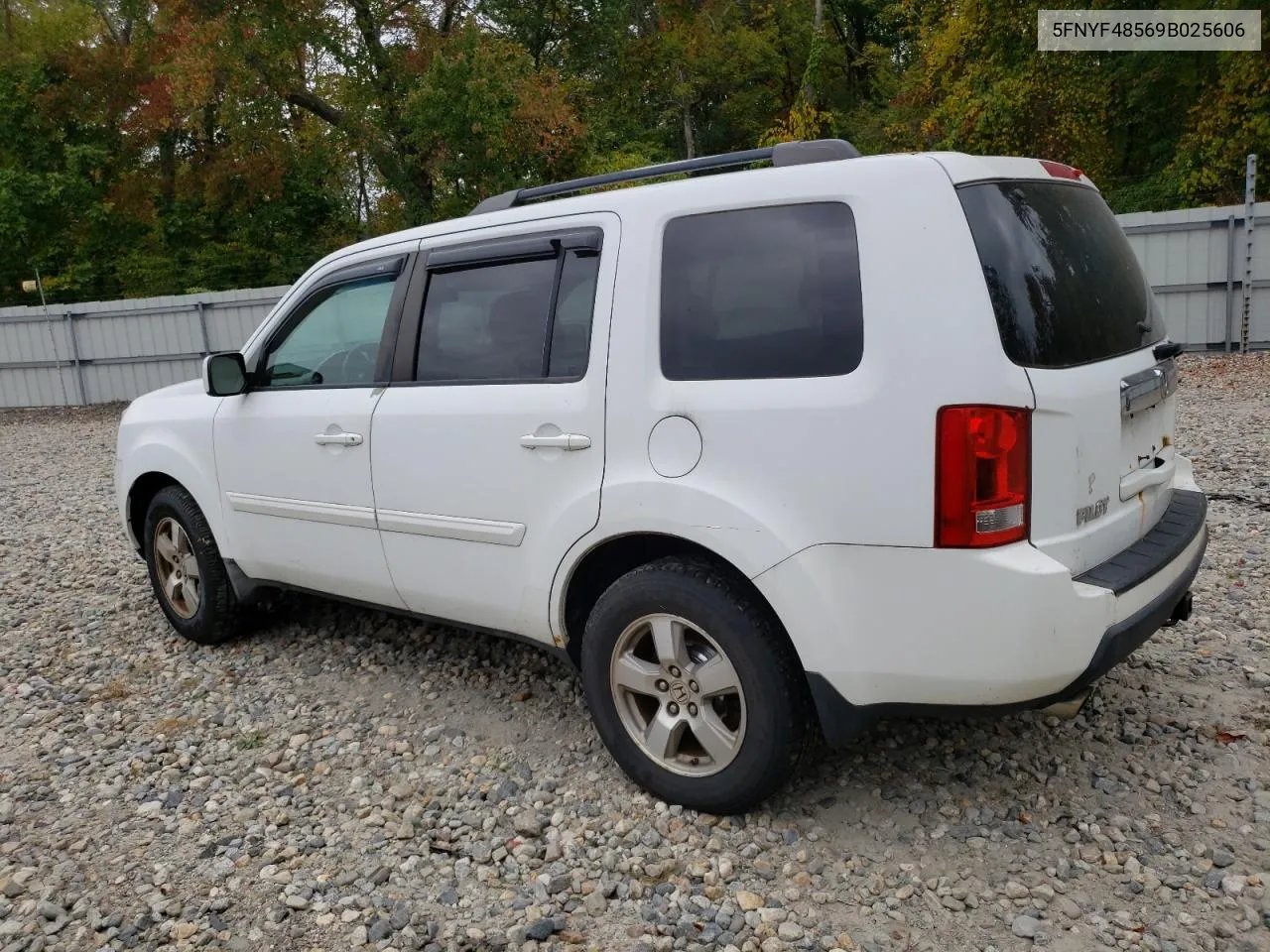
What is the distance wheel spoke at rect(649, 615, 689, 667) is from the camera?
3.02 m

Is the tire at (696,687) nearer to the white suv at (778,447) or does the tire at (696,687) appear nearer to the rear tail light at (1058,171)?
the white suv at (778,447)

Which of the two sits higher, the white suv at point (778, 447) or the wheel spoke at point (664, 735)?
the white suv at point (778, 447)

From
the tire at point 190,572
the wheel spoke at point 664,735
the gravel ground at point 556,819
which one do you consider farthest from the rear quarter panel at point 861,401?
the tire at point 190,572

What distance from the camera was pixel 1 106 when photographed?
2258 centimetres

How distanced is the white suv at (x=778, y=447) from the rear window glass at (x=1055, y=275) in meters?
0.01

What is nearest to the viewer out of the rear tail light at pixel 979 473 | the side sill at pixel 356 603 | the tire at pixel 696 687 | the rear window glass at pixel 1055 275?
the rear tail light at pixel 979 473

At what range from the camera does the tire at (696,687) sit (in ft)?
9.34

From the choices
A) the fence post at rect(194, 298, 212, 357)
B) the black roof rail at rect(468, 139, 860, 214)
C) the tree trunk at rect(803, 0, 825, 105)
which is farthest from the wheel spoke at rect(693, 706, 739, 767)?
the tree trunk at rect(803, 0, 825, 105)

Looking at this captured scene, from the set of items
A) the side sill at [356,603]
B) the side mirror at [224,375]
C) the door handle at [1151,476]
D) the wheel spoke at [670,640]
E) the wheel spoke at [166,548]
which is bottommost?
the side sill at [356,603]

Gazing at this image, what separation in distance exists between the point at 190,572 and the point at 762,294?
3.38 metres

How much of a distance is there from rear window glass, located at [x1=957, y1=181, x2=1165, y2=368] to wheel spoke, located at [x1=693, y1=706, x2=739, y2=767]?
1.33 m

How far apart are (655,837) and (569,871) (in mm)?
278

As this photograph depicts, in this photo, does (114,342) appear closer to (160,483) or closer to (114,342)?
(114,342)

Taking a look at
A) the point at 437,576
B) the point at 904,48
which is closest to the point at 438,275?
the point at 437,576
